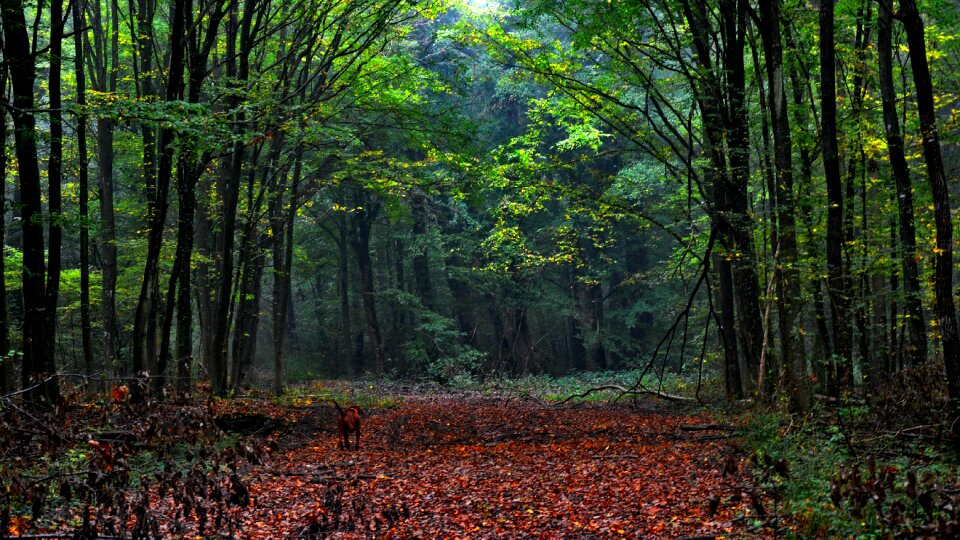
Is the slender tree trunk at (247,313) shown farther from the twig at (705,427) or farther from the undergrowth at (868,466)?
the undergrowth at (868,466)

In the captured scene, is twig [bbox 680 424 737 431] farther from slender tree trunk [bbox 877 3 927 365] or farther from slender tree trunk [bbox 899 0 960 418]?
slender tree trunk [bbox 899 0 960 418]

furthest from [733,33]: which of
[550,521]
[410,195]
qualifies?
[410,195]

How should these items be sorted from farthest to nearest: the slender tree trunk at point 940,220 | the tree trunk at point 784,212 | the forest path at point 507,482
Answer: the tree trunk at point 784,212
the slender tree trunk at point 940,220
the forest path at point 507,482

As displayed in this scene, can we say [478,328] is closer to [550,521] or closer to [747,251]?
[747,251]

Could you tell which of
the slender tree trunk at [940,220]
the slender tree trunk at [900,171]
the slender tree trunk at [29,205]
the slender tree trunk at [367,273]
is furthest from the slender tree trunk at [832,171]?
the slender tree trunk at [367,273]

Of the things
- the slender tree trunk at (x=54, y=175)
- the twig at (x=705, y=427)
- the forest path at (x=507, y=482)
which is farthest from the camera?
the twig at (x=705, y=427)

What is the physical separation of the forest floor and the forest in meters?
→ 0.06

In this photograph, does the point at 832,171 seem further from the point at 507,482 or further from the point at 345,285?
the point at 345,285

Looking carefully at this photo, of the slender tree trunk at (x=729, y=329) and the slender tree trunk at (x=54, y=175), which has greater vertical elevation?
the slender tree trunk at (x=54, y=175)

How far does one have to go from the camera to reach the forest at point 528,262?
19.6 feet

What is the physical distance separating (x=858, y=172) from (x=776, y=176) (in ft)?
14.3

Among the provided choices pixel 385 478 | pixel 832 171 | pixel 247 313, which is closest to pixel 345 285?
pixel 247 313

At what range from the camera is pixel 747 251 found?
11703 millimetres

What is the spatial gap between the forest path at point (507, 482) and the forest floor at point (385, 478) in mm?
28
